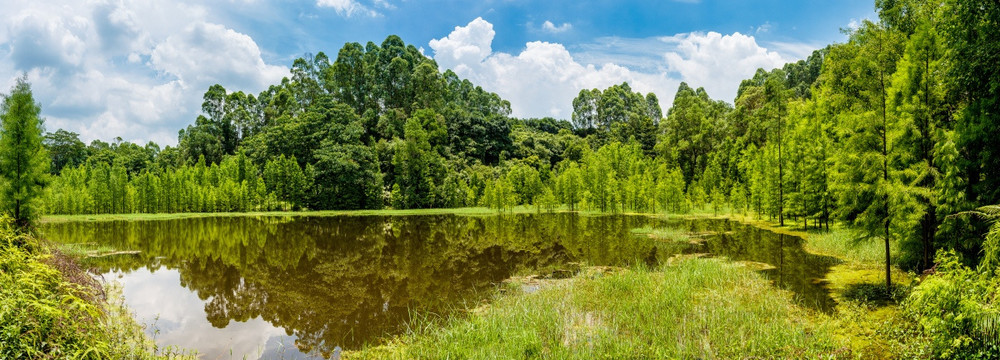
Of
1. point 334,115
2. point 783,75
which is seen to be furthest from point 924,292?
point 783,75

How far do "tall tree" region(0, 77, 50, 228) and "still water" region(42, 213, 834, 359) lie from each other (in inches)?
209

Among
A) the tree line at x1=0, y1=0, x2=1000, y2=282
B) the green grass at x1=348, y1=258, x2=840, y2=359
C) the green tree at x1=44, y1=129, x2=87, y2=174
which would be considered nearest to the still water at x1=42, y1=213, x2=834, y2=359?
the green grass at x1=348, y1=258, x2=840, y2=359

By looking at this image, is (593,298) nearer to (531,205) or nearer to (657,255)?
(657,255)

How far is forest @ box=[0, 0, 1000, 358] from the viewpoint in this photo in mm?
12578

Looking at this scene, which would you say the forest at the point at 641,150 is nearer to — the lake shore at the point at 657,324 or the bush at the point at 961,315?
the bush at the point at 961,315

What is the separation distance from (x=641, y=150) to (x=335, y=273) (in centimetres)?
7882

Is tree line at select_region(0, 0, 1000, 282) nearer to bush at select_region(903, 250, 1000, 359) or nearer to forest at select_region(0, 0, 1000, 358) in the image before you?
forest at select_region(0, 0, 1000, 358)

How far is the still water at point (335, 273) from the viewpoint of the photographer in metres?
12.2

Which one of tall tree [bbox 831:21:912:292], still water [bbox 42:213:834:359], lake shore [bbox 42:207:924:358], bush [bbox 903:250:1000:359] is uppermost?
tall tree [bbox 831:21:912:292]

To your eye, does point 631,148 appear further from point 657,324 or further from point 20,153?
point 20,153

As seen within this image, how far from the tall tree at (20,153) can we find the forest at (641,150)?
245mm

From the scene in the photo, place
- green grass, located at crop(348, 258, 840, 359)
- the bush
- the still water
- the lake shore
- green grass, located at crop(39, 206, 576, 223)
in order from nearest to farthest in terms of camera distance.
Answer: the bush, green grass, located at crop(348, 258, 840, 359), the lake shore, the still water, green grass, located at crop(39, 206, 576, 223)

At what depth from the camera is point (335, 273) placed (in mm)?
20109

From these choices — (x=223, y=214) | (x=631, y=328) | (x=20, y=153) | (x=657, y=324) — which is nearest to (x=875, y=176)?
(x=657, y=324)
